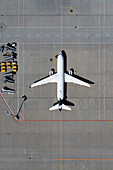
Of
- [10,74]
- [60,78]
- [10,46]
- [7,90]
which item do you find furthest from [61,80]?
[10,46]

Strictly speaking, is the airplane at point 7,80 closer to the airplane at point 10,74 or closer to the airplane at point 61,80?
the airplane at point 10,74

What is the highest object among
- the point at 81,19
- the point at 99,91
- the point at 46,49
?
the point at 81,19

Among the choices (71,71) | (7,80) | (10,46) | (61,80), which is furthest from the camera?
(10,46)

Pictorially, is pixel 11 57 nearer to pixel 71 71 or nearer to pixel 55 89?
pixel 55 89

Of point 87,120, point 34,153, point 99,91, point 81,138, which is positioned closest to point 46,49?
point 99,91

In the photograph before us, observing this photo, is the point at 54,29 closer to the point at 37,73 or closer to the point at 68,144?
the point at 37,73

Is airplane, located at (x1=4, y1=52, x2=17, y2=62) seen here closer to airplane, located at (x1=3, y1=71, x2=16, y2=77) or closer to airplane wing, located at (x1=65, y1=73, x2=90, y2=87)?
airplane, located at (x1=3, y1=71, x2=16, y2=77)

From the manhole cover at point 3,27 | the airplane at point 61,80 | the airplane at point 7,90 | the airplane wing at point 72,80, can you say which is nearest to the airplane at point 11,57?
the manhole cover at point 3,27
